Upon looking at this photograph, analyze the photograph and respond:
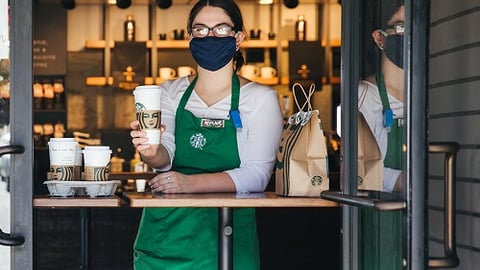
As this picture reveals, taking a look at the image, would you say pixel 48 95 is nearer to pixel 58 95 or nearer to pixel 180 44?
pixel 58 95

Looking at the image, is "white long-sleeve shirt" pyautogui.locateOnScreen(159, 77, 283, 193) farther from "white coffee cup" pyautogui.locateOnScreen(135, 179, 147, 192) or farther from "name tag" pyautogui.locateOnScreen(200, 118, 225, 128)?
"white coffee cup" pyautogui.locateOnScreen(135, 179, 147, 192)

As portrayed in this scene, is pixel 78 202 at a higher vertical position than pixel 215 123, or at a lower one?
lower

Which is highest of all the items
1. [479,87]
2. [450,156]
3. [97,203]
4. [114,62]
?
[114,62]

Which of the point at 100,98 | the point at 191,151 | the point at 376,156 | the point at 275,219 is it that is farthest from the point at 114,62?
the point at 376,156

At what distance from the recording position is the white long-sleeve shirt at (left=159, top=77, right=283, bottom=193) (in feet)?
11.1

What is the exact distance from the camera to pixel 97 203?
294 centimetres

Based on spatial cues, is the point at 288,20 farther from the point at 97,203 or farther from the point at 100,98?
the point at 97,203

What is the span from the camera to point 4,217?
9.46 ft

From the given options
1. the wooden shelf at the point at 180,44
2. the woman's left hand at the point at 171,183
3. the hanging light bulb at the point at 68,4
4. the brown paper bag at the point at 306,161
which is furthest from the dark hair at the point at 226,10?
the wooden shelf at the point at 180,44

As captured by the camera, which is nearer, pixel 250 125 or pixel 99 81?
pixel 250 125

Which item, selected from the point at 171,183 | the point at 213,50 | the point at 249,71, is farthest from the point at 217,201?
the point at 249,71

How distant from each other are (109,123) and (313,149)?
6844 mm

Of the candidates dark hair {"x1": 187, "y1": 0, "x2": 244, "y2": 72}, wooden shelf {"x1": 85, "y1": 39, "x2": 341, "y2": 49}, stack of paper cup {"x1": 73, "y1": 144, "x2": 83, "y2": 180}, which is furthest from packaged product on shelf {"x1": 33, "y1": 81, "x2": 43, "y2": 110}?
stack of paper cup {"x1": 73, "y1": 144, "x2": 83, "y2": 180}

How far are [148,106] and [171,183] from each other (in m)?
0.35
